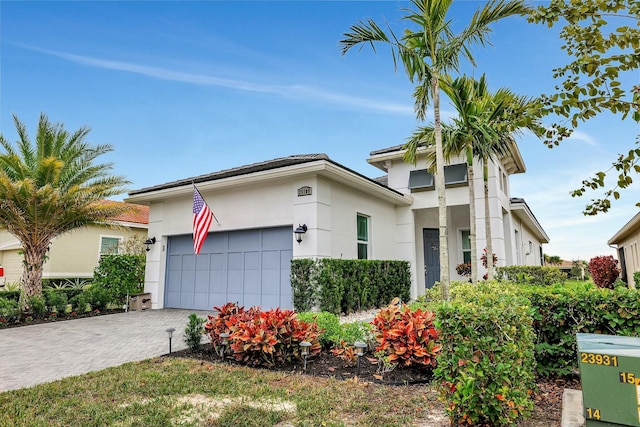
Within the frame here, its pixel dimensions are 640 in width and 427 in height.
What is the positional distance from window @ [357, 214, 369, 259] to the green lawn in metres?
6.79

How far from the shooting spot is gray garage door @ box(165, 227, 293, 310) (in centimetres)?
988

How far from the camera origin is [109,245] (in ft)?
60.0

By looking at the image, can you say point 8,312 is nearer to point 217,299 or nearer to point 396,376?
point 217,299

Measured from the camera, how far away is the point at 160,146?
1488 cm

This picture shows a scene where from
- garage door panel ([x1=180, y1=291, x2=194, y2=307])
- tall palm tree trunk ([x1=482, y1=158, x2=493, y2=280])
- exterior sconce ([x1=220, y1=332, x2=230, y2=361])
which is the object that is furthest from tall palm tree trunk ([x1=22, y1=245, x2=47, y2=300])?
tall palm tree trunk ([x1=482, y1=158, x2=493, y2=280])

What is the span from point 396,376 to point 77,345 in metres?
5.96

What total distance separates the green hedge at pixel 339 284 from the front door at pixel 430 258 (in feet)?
12.6

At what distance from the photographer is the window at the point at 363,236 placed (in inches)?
443

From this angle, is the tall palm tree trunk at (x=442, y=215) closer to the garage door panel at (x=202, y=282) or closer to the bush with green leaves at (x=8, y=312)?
the garage door panel at (x=202, y=282)

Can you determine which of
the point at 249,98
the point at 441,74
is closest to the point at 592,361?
the point at 441,74

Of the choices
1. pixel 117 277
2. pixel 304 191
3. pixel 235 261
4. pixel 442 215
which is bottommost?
pixel 117 277

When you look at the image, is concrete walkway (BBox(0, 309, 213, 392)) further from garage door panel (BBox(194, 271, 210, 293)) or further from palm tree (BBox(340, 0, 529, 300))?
palm tree (BBox(340, 0, 529, 300))

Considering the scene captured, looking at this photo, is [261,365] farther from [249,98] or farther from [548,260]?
[548,260]

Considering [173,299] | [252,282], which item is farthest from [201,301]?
[252,282]
